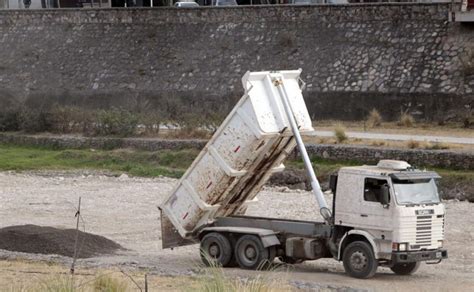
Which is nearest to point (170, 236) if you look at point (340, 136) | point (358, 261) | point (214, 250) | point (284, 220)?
point (214, 250)

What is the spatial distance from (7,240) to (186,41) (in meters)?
30.7

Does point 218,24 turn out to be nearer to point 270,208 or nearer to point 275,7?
point 275,7

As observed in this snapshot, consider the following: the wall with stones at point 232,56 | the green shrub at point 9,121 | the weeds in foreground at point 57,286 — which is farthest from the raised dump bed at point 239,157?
the green shrub at point 9,121

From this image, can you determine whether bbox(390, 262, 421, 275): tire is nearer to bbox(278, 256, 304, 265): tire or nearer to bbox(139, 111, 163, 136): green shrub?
bbox(278, 256, 304, 265): tire

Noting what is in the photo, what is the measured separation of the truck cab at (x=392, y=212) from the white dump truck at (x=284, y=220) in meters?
0.02

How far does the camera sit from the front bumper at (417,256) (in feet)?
69.4

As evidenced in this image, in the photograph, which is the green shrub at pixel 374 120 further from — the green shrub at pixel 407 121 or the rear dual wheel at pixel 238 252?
the rear dual wheel at pixel 238 252

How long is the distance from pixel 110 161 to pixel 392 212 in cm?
2433

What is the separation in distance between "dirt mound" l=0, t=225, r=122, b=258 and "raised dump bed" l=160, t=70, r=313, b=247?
2244 mm

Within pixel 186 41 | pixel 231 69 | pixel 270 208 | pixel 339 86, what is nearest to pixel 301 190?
pixel 270 208

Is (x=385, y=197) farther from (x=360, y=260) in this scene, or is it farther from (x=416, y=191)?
(x=360, y=260)

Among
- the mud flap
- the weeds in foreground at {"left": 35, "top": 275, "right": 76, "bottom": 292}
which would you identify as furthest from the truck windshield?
the weeds in foreground at {"left": 35, "top": 275, "right": 76, "bottom": 292}

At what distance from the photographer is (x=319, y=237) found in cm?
2255

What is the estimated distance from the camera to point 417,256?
70.0ft
